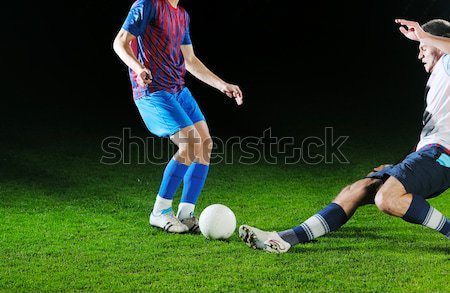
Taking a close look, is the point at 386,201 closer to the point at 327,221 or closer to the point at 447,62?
the point at 327,221

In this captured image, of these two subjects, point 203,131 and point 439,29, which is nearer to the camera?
point 439,29

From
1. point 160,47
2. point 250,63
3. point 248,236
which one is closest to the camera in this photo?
point 248,236

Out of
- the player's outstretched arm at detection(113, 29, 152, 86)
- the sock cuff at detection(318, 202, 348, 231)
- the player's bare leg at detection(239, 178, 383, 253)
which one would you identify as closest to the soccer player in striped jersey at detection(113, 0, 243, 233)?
the player's outstretched arm at detection(113, 29, 152, 86)

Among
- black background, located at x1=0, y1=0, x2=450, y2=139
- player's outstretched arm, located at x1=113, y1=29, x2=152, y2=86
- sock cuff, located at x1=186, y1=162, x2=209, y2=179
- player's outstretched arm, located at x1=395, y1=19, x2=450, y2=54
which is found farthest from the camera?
black background, located at x1=0, y1=0, x2=450, y2=139

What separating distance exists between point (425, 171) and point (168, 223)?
69.5 inches

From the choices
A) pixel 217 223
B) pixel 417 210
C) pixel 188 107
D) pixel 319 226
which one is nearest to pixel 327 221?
pixel 319 226

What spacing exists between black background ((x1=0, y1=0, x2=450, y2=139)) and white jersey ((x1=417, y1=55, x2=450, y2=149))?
6.00 meters

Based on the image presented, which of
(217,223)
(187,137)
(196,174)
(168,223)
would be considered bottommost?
(168,223)

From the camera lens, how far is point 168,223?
4.95 m

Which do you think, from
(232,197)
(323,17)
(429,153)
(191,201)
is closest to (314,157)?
(232,197)

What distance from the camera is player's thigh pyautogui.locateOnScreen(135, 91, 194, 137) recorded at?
16.2 ft

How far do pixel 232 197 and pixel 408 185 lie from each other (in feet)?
7.60

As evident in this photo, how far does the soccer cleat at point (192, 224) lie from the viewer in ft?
16.2

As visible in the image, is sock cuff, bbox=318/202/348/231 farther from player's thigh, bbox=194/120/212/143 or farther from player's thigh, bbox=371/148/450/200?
player's thigh, bbox=194/120/212/143
